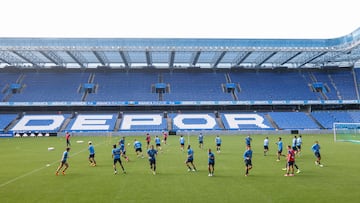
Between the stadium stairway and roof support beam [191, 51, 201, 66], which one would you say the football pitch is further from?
roof support beam [191, 51, 201, 66]

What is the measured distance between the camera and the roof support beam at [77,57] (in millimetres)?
53250

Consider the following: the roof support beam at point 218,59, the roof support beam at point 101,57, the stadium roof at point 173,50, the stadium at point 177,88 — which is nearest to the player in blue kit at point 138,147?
the stadium at point 177,88

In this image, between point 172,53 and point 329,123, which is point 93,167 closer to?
point 172,53

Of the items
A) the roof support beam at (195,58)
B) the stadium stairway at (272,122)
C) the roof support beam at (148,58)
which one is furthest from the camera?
the roof support beam at (195,58)

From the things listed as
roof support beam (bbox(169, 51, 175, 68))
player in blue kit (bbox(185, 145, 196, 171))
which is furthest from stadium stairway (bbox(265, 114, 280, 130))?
player in blue kit (bbox(185, 145, 196, 171))

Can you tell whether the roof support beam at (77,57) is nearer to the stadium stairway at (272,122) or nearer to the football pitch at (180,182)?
the football pitch at (180,182)

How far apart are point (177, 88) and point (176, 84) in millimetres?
1714

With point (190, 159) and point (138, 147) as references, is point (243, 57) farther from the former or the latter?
point (190, 159)

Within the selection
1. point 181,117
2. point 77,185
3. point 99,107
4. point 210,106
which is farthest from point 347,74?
point 77,185

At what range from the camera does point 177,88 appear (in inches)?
2438

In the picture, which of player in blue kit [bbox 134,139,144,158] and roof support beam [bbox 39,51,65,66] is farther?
roof support beam [bbox 39,51,65,66]

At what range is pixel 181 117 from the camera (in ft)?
186

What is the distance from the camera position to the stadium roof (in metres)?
49.8

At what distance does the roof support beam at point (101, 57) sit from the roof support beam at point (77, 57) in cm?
334
